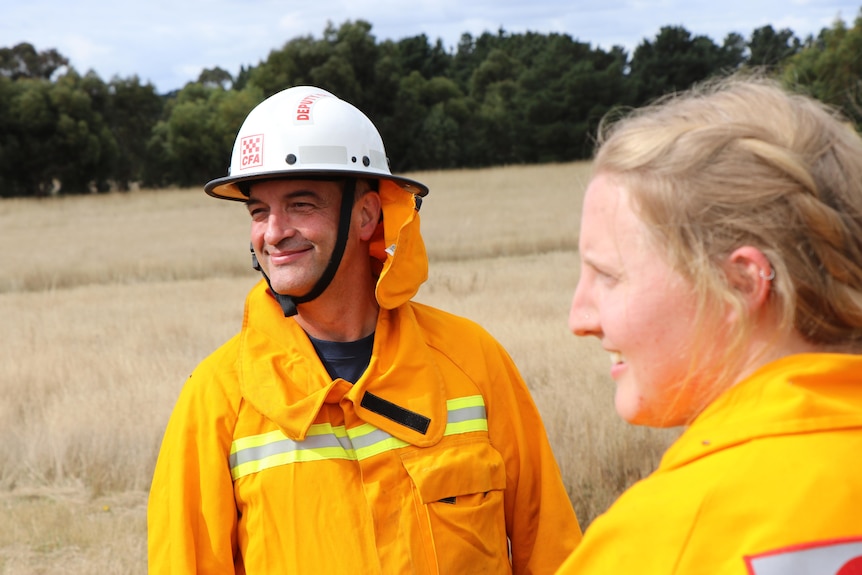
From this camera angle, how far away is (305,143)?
2.89 m

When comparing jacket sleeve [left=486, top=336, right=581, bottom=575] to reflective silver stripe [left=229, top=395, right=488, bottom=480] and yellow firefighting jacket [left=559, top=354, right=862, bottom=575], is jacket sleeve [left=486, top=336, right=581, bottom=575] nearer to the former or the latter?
reflective silver stripe [left=229, top=395, right=488, bottom=480]

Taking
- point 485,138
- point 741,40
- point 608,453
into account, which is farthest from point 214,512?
point 741,40

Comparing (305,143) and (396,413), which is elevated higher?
(305,143)

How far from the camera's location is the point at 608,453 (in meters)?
5.38

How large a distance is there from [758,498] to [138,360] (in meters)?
7.80

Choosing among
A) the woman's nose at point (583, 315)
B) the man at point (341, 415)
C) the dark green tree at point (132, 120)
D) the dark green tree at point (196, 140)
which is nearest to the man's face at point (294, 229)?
the man at point (341, 415)

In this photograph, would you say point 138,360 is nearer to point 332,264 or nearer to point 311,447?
point 332,264

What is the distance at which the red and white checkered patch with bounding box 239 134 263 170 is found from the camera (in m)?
2.87

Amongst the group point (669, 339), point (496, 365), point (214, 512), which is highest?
point (669, 339)

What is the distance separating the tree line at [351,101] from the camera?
41.9 metres

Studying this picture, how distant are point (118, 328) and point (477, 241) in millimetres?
9813

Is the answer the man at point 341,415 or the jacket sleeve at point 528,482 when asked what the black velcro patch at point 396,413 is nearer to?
the man at point 341,415

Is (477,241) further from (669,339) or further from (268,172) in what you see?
(669,339)

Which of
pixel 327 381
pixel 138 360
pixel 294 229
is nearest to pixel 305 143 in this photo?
pixel 294 229
